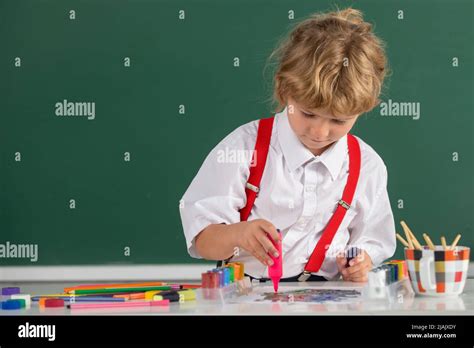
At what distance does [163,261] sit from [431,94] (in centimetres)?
136

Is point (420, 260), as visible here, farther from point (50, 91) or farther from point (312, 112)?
point (50, 91)

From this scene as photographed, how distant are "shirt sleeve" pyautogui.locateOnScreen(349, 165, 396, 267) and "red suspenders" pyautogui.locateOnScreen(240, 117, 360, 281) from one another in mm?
74

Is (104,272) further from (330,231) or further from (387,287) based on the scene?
(387,287)

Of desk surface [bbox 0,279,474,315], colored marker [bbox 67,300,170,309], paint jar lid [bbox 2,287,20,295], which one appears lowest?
desk surface [bbox 0,279,474,315]

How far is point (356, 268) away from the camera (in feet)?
5.83

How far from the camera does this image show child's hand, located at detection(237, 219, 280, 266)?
4.97ft

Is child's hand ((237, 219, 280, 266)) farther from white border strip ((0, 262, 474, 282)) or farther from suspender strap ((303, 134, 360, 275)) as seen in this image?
white border strip ((0, 262, 474, 282))

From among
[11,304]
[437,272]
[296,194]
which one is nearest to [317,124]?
[296,194]

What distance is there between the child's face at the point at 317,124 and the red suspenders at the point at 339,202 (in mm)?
130

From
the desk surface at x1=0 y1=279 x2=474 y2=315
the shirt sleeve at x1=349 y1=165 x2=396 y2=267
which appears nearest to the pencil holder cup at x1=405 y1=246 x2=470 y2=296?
the desk surface at x1=0 y1=279 x2=474 y2=315

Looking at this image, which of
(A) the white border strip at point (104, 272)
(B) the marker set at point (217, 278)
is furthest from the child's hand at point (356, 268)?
(A) the white border strip at point (104, 272)

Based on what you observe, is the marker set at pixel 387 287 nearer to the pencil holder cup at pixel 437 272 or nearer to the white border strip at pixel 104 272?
the pencil holder cup at pixel 437 272

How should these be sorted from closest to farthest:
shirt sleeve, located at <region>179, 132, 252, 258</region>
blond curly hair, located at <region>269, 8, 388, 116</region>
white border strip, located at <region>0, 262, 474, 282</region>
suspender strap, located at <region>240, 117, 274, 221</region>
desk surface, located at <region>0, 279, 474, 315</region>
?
desk surface, located at <region>0, 279, 474, 315</region> → blond curly hair, located at <region>269, 8, 388, 116</region> → shirt sleeve, located at <region>179, 132, 252, 258</region> → suspender strap, located at <region>240, 117, 274, 221</region> → white border strip, located at <region>0, 262, 474, 282</region>
